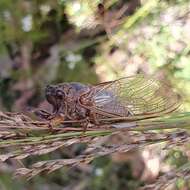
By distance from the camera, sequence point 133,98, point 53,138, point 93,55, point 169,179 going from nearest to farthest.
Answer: point 53,138 < point 169,179 < point 133,98 < point 93,55

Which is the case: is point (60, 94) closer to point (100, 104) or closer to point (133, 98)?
point (100, 104)

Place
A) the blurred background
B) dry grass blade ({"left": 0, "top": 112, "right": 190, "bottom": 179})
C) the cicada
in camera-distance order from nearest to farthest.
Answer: dry grass blade ({"left": 0, "top": 112, "right": 190, "bottom": 179}) < the cicada < the blurred background

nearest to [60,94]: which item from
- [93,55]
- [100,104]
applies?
[100,104]

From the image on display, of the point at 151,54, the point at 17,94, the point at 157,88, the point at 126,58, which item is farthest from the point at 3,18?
the point at 157,88

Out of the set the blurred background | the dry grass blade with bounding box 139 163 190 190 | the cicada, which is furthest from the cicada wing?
the blurred background

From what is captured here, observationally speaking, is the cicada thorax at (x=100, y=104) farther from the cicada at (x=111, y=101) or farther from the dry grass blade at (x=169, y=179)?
the dry grass blade at (x=169, y=179)

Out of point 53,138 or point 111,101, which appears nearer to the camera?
point 53,138

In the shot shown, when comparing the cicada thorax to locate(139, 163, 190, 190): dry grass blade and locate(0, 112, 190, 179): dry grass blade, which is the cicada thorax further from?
locate(139, 163, 190, 190): dry grass blade
